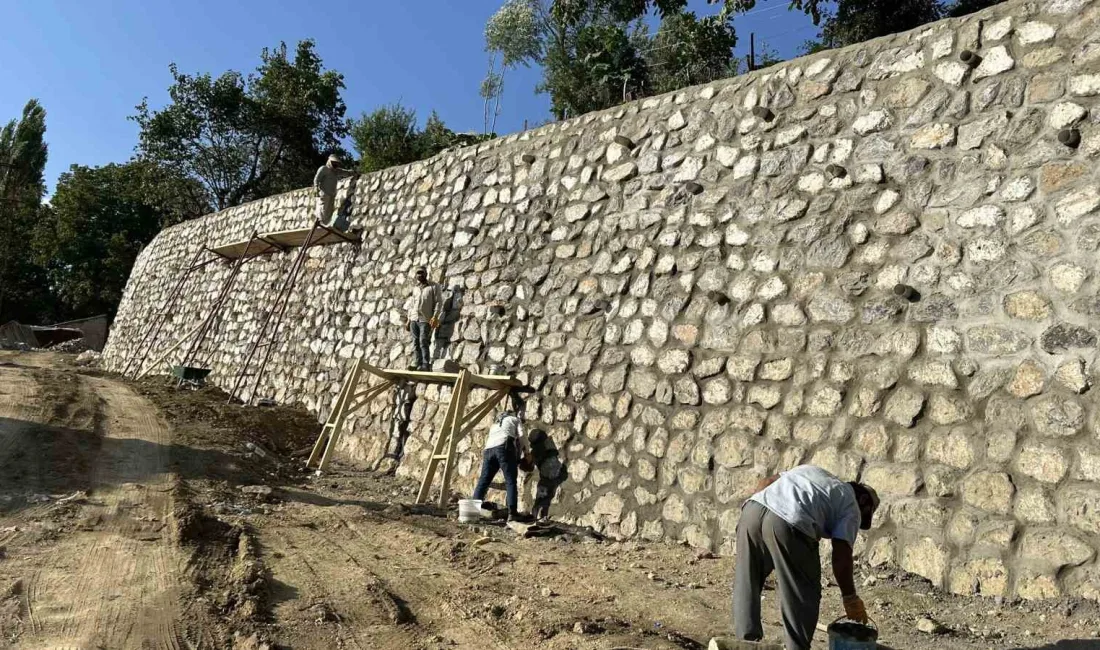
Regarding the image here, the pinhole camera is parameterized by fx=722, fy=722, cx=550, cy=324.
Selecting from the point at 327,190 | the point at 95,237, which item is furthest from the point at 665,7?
the point at 95,237

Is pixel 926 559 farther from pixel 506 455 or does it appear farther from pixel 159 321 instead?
pixel 159 321

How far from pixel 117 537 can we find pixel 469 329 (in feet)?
13.7

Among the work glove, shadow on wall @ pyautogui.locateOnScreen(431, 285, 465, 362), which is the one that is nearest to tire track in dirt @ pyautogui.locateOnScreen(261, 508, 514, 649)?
the work glove

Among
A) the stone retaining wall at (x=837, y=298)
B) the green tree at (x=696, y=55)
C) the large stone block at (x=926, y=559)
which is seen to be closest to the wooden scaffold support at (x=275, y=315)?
the stone retaining wall at (x=837, y=298)

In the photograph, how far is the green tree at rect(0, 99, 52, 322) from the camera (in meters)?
31.8

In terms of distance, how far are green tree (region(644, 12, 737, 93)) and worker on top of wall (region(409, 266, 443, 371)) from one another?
933cm

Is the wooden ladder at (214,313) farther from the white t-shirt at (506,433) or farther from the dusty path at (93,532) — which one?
the white t-shirt at (506,433)

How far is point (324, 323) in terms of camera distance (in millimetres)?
10992

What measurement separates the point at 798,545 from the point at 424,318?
19.9ft

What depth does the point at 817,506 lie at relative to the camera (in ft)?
10.5

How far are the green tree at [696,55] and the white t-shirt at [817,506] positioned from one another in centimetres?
1340

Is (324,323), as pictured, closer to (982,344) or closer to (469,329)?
(469,329)

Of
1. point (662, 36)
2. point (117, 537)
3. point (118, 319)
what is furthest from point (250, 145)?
point (117, 537)

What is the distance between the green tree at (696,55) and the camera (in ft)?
51.0
